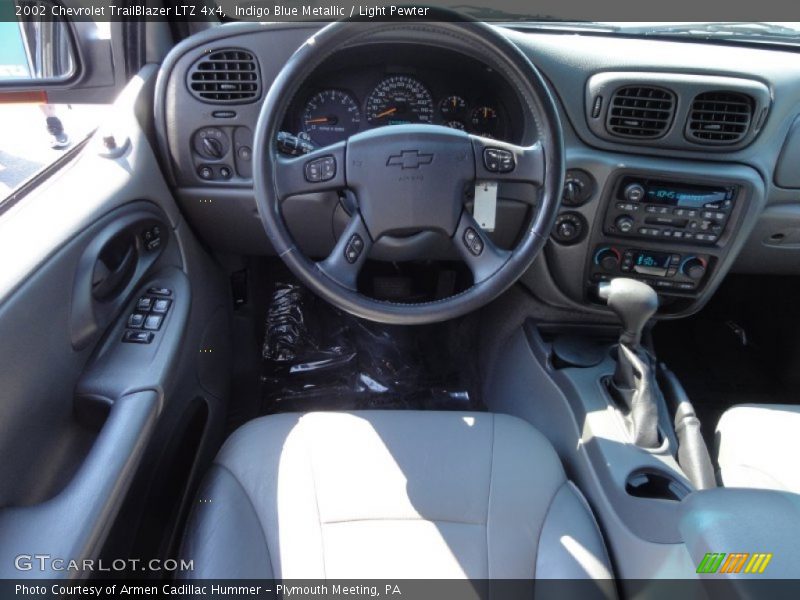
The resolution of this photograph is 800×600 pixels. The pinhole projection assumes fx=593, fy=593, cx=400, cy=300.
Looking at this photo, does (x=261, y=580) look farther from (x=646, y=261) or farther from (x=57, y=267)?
(x=646, y=261)

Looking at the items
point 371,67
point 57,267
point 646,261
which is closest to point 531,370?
point 646,261

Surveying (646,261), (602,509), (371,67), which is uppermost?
(371,67)

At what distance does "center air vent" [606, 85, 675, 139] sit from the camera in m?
1.48

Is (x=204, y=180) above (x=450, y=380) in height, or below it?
above

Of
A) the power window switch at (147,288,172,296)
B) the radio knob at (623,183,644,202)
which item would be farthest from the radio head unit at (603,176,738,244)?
the power window switch at (147,288,172,296)

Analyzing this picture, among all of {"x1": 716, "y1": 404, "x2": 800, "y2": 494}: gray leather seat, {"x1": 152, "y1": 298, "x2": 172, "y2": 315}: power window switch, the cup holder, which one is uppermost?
{"x1": 716, "y1": 404, "x2": 800, "y2": 494}: gray leather seat

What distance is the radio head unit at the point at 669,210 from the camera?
1543 millimetres

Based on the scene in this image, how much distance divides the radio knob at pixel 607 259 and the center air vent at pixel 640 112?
1.07 ft

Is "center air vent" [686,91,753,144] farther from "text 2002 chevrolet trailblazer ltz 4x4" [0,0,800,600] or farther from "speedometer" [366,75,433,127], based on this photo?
"speedometer" [366,75,433,127]

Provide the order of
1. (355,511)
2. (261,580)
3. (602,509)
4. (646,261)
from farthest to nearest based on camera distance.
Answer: (646,261) → (602,509) → (355,511) → (261,580)

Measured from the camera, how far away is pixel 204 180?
164cm

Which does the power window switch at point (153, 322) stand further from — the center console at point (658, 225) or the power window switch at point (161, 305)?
the center console at point (658, 225)

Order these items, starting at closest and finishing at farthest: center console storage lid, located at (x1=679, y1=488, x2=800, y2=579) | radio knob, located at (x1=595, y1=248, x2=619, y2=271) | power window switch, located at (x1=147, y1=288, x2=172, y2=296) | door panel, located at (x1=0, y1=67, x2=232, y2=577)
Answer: center console storage lid, located at (x1=679, y1=488, x2=800, y2=579) → door panel, located at (x1=0, y1=67, x2=232, y2=577) → power window switch, located at (x1=147, y1=288, x2=172, y2=296) → radio knob, located at (x1=595, y1=248, x2=619, y2=271)

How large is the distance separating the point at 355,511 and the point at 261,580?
7.9 inches
